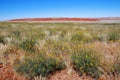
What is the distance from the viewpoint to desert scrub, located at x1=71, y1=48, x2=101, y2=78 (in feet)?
14.7

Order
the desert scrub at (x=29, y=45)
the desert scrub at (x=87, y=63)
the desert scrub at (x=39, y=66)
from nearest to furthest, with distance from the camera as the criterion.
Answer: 1. the desert scrub at (x=87, y=63)
2. the desert scrub at (x=39, y=66)
3. the desert scrub at (x=29, y=45)

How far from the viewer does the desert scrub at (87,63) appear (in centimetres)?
449

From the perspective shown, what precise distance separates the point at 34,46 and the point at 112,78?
4.07 meters

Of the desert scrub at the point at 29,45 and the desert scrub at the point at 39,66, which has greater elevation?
the desert scrub at the point at 29,45

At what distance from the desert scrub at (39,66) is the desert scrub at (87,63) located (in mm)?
600

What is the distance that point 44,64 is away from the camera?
4.96 metres

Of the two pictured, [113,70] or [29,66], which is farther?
[29,66]

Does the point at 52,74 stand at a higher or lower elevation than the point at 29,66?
lower

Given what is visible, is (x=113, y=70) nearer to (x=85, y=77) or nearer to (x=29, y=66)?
(x=85, y=77)

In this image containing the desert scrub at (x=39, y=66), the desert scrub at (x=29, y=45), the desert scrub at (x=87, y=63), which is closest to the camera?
the desert scrub at (x=87, y=63)

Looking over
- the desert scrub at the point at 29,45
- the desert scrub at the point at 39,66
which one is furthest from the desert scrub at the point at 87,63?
the desert scrub at the point at 29,45

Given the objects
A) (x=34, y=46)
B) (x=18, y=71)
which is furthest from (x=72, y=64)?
(x=34, y=46)

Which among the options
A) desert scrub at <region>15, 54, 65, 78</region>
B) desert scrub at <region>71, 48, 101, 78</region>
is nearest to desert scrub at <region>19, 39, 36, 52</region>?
desert scrub at <region>15, 54, 65, 78</region>

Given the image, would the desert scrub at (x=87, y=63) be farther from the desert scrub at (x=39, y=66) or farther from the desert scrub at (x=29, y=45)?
the desert scrub at (x=29, y=45)
